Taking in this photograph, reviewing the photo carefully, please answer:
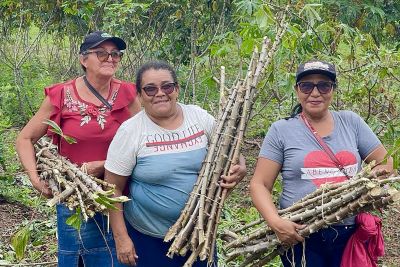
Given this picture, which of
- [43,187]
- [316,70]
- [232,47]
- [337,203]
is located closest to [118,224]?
[43,187]

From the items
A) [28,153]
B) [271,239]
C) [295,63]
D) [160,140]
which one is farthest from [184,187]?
[295,63]

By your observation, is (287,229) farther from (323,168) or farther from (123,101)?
(123,101)

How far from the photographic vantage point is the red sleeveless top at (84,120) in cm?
288

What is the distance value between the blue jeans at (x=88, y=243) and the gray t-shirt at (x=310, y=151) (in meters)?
0.83

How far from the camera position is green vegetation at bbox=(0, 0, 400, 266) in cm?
399

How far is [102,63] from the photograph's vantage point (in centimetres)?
293

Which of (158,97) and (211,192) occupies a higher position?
(158,97)

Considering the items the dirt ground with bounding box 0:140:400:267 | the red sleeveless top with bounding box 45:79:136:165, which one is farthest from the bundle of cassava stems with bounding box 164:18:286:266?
the dirt ground with bounding box 0:140:400:267

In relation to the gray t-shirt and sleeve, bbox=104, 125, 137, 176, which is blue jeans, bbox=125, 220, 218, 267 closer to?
sleeve, bbox=104, 125, 137, 176

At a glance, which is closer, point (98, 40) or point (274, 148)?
point (274, 148)

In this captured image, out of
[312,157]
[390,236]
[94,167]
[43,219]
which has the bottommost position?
[43,219]

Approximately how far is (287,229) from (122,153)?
76cm

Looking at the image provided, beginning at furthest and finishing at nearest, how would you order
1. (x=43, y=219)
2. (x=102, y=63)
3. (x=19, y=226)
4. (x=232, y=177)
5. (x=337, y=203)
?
1. (x=43, y=219)
2. (x=19, y=226)
3. (x=102, y=63)
4. (x=232, y=177)
5. (x=337, y=203)

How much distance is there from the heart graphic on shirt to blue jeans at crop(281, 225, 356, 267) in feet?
0.69
